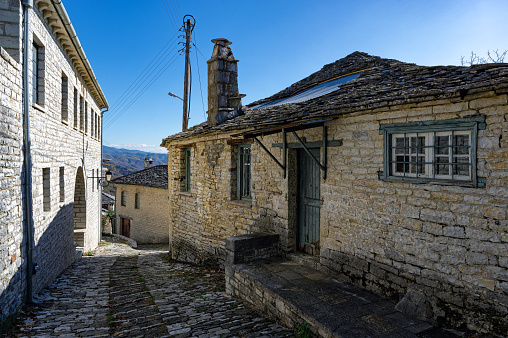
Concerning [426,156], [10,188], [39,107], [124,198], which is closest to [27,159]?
[10,188]

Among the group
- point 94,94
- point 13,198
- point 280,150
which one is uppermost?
point 94,94

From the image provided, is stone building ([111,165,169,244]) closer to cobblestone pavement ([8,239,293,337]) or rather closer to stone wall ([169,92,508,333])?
cobblestone pavement ([8,239,293,337])

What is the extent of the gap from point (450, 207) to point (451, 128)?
3.32ft

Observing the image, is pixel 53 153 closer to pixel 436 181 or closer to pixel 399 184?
pixel 399 184

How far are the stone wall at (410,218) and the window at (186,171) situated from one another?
13.8 ft

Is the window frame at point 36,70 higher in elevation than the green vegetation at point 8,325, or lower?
higher

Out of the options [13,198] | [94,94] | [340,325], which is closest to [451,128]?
[340,325]

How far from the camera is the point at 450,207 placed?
421cm

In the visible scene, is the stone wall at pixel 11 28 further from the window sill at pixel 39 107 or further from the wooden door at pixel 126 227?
the wooden door at pixel 126 227

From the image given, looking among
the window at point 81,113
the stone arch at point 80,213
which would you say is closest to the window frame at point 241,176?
the stone arch at point 80,213

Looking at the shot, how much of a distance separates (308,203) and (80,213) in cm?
1017

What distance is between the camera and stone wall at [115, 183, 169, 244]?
19.9m

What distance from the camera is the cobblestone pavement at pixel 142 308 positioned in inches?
195

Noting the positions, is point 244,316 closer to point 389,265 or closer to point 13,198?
point 389,265
